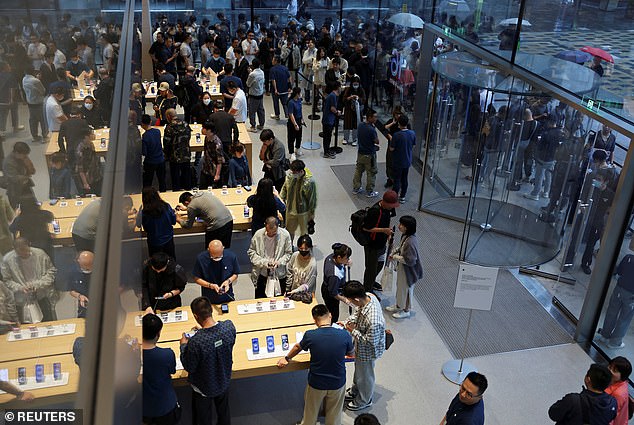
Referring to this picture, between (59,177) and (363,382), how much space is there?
5.36 m

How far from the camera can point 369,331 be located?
598cm

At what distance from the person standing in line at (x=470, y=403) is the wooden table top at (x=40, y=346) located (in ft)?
13.8

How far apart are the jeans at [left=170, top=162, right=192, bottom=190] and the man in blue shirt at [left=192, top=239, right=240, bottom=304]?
3967 millimetres

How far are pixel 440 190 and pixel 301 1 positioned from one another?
10.8 meters

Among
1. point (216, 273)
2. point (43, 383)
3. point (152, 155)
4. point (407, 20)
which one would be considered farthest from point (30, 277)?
point (407, 20)

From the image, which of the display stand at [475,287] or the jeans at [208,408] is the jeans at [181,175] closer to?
the jeans at [208,408]

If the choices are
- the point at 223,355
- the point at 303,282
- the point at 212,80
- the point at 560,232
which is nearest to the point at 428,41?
the point at 560,232

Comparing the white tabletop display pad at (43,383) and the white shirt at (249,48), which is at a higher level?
the white tabletop display pad at (43,383)

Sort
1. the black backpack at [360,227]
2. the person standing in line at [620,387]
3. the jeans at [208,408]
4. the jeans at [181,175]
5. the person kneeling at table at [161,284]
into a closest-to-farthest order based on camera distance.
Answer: the person standing in line at [620,387] → the jeans at [208,408] → the person kneeling at table at [161,284] → the black backpack at [360,227] → the jeans at [181,175]

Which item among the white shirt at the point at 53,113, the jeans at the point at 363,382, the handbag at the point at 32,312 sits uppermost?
the white shirt at the point at 53,113

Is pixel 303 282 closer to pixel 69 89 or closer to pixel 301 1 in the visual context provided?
pixel 69 89

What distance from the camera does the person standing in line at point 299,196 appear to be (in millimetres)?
8375

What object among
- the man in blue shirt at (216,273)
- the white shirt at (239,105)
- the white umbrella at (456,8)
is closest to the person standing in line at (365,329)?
the man in blue shirt at (216,273)

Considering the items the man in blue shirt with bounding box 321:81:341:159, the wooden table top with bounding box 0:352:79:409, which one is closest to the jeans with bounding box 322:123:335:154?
the man in blue shirt with bounding box 321:81:341:159
